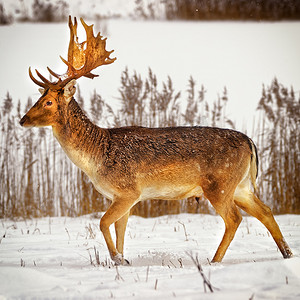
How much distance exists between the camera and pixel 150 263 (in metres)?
3.66

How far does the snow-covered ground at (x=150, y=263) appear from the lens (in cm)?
223

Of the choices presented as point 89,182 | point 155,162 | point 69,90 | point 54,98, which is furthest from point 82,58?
point 89,182

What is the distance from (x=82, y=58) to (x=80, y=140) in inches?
39.4

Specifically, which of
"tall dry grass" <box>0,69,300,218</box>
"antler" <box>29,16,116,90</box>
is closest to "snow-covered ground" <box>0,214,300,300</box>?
"tall dry grass" <box>0,69,300,218</box>

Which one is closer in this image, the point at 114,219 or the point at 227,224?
the point at 114,219

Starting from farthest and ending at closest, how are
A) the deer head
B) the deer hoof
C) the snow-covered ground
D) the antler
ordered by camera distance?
the antler, the deer head, the deer hoof, the snow-covered ground

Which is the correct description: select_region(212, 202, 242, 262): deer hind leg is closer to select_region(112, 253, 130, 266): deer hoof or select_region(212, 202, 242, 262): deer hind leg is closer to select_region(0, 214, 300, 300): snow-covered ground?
select_region(0, 214, 300, 300): snow-covered ground

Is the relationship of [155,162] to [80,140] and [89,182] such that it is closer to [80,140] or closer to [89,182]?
[80,140]

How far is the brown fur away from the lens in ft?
11.7

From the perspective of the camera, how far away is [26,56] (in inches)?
397

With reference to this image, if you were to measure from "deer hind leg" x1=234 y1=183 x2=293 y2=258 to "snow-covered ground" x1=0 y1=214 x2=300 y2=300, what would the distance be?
0.13m

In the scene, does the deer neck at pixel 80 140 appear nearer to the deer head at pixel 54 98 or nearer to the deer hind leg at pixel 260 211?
the deer head at pixel 54 98

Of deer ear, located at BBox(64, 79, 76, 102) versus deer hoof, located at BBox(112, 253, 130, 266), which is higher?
deer ear, located at BBox(64, 79, 76, 102)

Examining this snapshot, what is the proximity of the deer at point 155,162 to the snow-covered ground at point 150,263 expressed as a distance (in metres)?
0.41
